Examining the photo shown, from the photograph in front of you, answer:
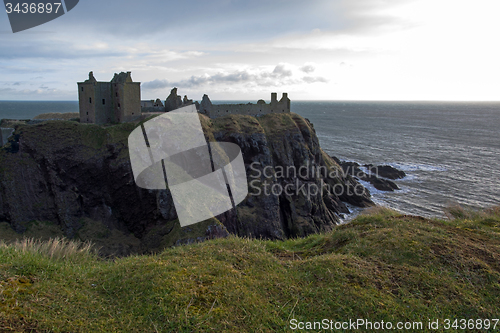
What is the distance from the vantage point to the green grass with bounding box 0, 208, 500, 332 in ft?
18.0

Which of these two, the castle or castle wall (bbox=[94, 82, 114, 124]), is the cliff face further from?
castle wall (bbox=[94, 82, 114, 124])

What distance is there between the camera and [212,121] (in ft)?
165

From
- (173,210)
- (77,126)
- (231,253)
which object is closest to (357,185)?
(173,210)

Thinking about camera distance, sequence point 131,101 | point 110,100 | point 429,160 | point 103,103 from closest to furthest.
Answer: point 103,103, point 110,100, point 131,101, point 429,160

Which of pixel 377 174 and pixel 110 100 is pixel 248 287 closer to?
pixel 110 100

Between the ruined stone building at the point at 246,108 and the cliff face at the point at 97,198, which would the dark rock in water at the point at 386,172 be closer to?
the ruined stone building at the point at 246,108

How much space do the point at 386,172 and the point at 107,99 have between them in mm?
59363

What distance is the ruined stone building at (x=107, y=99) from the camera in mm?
40031

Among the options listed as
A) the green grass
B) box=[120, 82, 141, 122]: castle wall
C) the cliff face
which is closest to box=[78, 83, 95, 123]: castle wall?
box=[120, 82, 141, 122]: castle wall

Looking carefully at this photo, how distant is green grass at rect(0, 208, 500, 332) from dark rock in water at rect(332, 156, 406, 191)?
54632 millimetres

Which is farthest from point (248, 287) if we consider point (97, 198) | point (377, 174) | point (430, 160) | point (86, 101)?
point (430, 160)

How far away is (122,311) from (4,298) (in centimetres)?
215

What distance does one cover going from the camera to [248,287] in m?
6.54

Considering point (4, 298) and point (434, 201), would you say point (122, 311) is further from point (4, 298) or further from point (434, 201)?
point (434, 201)
